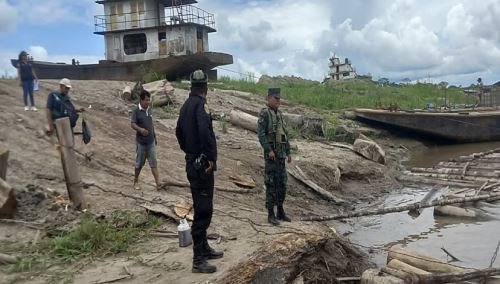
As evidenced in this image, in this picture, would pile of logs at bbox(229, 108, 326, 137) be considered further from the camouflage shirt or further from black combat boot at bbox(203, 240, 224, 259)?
black combat boot at bbox(203, 240, 224, 259)

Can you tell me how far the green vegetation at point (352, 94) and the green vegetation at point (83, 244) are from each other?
1850 cm

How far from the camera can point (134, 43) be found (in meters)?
27.8

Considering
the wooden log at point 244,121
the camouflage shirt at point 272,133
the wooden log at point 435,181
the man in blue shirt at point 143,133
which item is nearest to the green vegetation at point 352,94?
the wooden log at point 244,121

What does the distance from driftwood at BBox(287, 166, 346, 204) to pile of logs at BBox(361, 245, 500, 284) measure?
14.0ft

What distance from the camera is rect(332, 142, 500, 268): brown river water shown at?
319 inches

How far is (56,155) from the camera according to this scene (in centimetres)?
992

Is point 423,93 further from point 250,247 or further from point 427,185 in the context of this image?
point 250,247

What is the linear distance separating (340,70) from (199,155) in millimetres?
41190

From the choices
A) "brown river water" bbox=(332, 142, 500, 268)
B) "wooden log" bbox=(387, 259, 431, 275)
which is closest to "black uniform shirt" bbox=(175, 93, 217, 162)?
"wooden log" bbox=(387, 259, 431, 275)

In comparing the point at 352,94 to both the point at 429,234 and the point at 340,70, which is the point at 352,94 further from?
the point at 429,234

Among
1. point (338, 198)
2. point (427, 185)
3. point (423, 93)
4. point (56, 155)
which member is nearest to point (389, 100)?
point (423, 93)

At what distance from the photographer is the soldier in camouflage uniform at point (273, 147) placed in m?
7.87

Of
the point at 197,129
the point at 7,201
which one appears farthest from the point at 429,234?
the point at 7,201

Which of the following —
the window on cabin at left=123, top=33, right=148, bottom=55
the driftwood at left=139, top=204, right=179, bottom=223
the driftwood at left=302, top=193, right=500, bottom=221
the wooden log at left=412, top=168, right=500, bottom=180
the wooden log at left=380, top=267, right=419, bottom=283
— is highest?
the window on cabin at left=123, top=33, right=148, bottom=55
